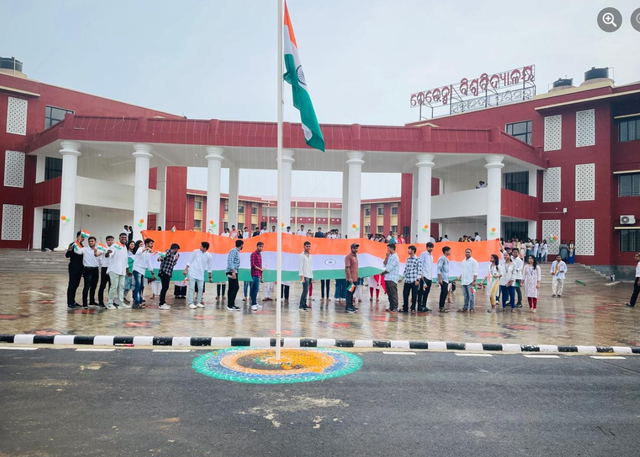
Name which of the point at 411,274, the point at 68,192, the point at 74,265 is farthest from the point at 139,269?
the point at 68,192

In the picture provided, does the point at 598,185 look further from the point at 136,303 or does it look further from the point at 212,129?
the point at 136,303

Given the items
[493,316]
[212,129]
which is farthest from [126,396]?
[212,129]

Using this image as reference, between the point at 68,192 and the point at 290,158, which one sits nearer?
the point at 290,158

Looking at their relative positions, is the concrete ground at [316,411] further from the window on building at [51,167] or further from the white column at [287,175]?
the window on building at [51,167]

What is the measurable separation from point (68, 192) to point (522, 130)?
28.5 metres

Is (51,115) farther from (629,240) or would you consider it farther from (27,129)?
(629,240)

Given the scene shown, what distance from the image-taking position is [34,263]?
23.2 metres

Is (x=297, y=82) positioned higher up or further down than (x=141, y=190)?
further down

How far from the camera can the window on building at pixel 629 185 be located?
28234 mm

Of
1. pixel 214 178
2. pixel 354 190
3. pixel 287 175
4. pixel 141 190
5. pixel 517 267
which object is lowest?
pixel 517 267

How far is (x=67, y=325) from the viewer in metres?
9.37

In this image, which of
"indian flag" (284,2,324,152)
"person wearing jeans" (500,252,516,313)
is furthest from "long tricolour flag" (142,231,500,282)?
"indian flag" (284,2,324,152)

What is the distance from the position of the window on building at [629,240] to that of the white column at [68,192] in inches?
1258

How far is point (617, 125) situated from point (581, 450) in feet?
101
